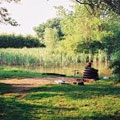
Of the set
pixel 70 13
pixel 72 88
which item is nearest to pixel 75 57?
pixel 70 13

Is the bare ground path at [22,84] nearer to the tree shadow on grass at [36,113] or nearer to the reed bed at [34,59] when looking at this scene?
the tree shadow on grass at [36,113]

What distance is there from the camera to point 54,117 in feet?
46.0

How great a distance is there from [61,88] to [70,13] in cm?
2974

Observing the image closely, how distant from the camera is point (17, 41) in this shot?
71.1m

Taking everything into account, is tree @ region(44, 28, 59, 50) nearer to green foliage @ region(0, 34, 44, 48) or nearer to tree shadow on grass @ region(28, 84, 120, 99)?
green foliage @ region(0, 34, 44, 48)

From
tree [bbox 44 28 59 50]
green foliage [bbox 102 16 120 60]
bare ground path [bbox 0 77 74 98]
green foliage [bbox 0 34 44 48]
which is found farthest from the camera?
green foliage [bbox 0 34 44 48]

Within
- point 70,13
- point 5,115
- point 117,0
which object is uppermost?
point 70,13

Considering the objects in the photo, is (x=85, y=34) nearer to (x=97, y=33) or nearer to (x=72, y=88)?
(x=97, y=33)

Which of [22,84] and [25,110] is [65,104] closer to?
[25,110]

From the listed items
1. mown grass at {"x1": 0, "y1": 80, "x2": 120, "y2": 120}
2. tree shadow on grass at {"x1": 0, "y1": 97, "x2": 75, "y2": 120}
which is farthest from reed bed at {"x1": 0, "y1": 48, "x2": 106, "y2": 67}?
tree shadow on grass at {"x1": 0, "y1": 97, "x2": 75, "y2": 120}

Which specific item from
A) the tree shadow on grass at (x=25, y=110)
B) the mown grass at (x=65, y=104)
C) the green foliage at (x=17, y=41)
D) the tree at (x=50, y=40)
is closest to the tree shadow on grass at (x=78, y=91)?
the mown grass at (x=65, y=104)

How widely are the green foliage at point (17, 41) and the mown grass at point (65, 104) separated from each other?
50.6 m

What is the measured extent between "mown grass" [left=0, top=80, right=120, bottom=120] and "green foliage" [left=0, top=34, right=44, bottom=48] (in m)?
50.6

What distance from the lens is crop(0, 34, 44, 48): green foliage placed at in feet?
Answer: 225
